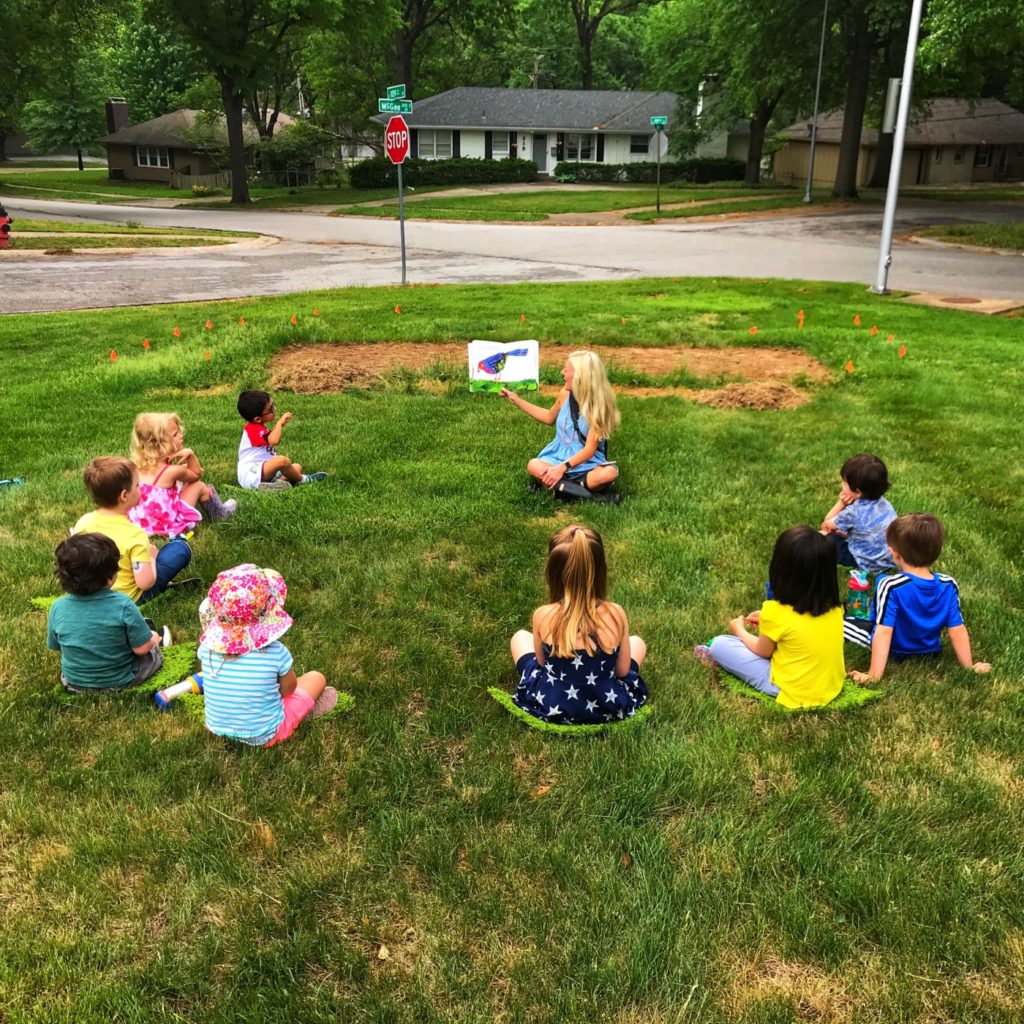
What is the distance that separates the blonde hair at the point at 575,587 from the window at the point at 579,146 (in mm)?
60223

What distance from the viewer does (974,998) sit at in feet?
7.60

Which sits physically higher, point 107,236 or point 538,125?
point 538,125

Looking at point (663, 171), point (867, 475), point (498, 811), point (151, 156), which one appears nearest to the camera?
point (498, 811)

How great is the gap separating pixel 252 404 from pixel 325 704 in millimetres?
2874

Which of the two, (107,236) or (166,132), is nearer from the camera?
(107,236)

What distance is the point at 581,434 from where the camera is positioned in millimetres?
5855

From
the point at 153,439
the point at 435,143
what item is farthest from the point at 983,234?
the point at 435,143

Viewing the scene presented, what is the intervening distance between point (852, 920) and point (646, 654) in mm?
1563

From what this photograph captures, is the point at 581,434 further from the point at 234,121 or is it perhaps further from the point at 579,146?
the point at 579,146

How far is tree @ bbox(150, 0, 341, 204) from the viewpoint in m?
35.0

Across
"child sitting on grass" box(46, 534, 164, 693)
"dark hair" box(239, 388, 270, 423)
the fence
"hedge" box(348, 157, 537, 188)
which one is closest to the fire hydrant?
"dark hair" box(239, 388, 270, 423)

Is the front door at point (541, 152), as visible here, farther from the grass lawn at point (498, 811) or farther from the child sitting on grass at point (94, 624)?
the child sitting on grass at point (94, 624)

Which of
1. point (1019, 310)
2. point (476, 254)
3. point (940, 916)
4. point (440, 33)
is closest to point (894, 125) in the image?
point (1019, 310)

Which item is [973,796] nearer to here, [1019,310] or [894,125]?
[1019,310]
